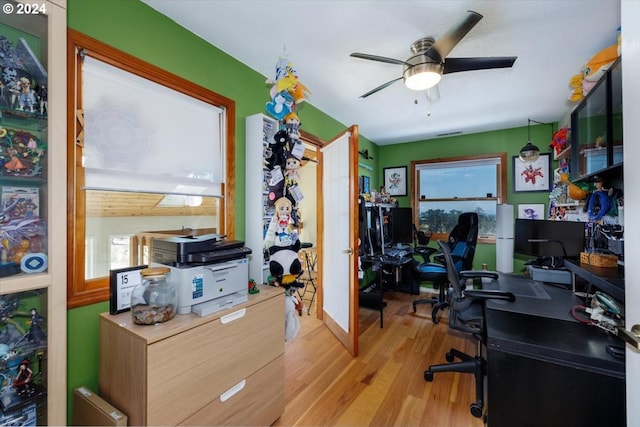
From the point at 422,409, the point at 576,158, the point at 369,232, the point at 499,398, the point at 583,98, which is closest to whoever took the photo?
the point at 499,398

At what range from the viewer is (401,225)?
3.91 metres

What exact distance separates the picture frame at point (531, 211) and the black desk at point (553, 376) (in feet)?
9.77

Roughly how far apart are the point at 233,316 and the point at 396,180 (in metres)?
3.95

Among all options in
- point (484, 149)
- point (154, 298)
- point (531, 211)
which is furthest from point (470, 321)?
point (484, 149)

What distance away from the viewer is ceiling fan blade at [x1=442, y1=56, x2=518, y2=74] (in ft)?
5.60

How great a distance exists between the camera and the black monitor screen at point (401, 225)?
3867 mm

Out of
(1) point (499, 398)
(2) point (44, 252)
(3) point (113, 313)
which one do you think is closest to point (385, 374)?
(1) point (499, 398)

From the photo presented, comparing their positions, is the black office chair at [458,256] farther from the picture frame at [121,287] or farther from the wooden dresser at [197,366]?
the picture frame at [121,287]

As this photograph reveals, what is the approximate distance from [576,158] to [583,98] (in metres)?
0.50

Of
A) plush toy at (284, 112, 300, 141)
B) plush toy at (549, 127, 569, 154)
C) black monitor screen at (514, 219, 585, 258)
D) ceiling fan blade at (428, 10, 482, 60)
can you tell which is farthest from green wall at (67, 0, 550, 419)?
plush toy at (549, 127, 569, 154)

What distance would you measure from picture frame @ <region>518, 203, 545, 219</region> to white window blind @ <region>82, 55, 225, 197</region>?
407 centimetres

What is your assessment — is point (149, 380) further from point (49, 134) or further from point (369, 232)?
point (369, 232)

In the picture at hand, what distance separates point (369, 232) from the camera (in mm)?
3344

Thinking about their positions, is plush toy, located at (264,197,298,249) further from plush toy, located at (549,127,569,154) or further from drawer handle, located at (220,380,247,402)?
plush toy, located at (549,127,569,154)
